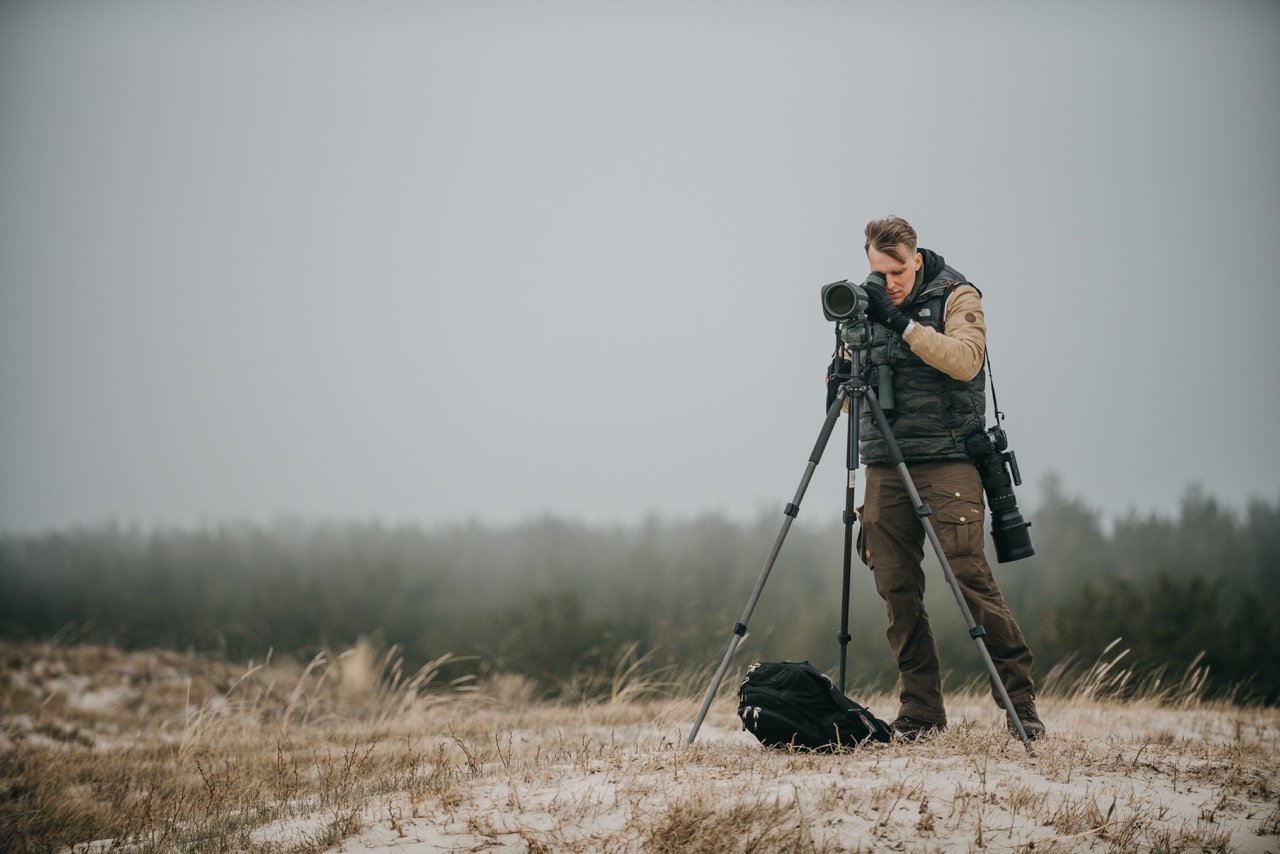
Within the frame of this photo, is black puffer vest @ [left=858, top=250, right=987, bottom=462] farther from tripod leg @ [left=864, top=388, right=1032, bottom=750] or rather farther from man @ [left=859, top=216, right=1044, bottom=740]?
tripod leg @ [left=864, top=388, right=1032, bottom=750]

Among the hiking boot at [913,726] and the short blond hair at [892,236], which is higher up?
the short blond hair at [892,236]

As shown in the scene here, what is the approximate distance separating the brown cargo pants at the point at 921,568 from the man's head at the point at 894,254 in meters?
0.83

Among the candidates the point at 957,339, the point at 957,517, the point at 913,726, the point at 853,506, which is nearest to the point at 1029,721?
the point at 913,726

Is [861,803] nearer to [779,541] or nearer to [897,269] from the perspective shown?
[779,541]

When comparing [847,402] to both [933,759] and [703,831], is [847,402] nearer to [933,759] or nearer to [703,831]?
[933,759]

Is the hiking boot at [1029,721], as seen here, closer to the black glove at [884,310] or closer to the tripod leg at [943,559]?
the tripod leg at [943,559]

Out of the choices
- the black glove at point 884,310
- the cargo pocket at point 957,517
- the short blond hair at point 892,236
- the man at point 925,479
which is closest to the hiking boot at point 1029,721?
the man at point 925,479

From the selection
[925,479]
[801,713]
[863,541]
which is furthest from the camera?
[863,541]

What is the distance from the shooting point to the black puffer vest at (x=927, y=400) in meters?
4.11

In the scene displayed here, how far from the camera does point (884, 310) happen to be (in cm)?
384

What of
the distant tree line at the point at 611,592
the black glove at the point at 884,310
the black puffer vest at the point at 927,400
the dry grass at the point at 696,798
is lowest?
the distant tree line at the point at 611,592

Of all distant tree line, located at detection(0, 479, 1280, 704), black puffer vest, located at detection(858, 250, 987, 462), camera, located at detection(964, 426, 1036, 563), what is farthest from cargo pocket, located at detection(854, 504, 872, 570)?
distant tree line, located at detection(0, 479, 1280, 704)

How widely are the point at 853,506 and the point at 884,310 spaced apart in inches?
35.8

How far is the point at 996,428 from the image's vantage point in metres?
4.14
